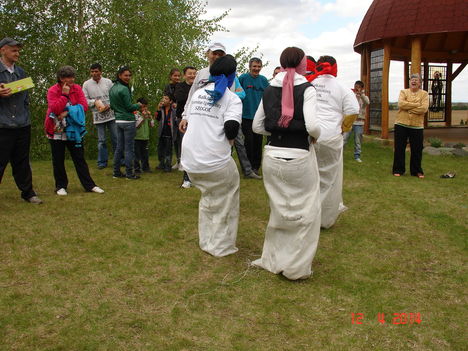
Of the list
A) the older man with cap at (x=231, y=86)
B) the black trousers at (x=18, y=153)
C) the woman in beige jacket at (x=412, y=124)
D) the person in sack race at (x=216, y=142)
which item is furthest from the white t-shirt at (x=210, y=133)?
the woman in beige jacket at (x=412, y=124)

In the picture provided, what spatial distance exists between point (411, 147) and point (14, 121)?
704cm

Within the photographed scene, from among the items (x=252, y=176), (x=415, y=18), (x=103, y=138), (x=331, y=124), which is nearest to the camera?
(x=331, y=124)

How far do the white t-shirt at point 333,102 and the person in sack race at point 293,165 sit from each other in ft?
4.66

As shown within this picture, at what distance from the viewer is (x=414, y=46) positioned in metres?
12.6

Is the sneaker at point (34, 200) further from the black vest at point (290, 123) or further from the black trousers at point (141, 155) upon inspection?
the black vest at point (290, 123)

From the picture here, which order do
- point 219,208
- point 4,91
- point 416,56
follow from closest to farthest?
point 219,208 < point 4,91 < point 416,56

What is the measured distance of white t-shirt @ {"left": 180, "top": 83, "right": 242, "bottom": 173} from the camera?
4852 millimetres

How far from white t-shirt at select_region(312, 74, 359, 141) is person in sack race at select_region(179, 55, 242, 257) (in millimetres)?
1427

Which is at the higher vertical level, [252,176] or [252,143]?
[252,143]

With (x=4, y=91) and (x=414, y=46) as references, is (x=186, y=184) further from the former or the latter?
(x=414, y=46)

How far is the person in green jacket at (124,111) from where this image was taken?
8383mm

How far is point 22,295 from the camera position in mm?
4148

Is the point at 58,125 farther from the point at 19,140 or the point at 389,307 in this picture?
the point at 389,307
